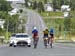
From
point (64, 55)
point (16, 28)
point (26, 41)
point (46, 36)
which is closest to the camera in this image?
point (64, 55)

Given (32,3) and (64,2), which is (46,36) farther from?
(32,3)

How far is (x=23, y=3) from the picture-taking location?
651 ft

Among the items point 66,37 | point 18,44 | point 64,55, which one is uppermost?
point 64,55

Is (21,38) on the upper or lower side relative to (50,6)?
upper

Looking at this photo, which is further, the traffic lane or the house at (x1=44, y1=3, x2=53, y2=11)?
the house at (x1=44, y1=3, x2=53, y2=11)

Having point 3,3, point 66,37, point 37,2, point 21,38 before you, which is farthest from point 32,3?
point 21,38

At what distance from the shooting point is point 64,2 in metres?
159

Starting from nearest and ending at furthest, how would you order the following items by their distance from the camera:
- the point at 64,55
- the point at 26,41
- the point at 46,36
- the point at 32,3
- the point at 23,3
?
1. the point at 64,55
2. the point at 46,36
3. the point at 26,41
4. the point at 32,3
5. the point at 23,3

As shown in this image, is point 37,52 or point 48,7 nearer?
point 37,52

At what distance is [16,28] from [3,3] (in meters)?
63.8

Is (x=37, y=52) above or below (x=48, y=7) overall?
above

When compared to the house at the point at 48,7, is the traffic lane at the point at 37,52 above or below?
above

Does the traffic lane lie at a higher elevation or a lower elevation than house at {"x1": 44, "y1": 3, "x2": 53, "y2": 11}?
higher

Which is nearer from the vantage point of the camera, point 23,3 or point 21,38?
point 21,38
